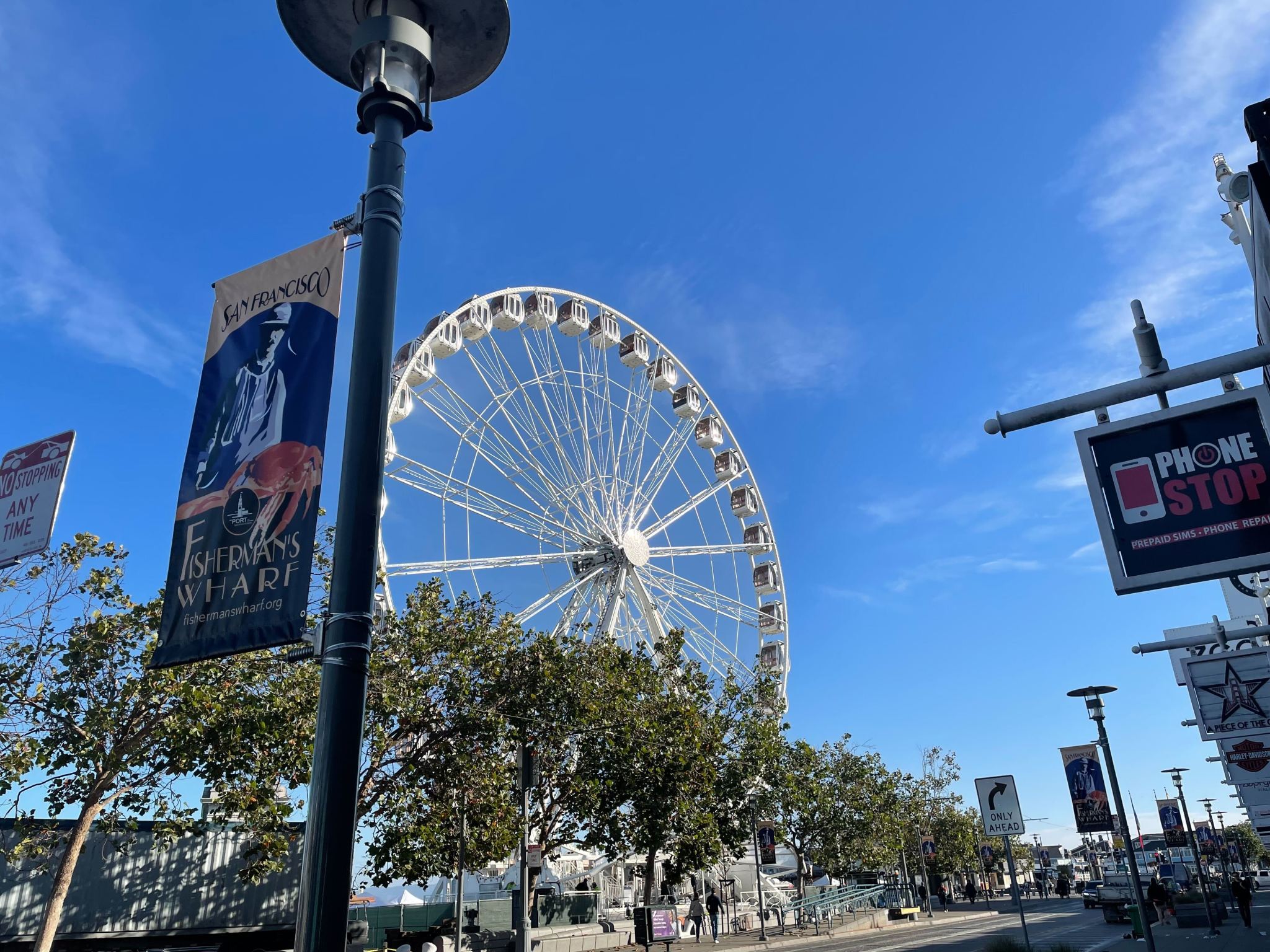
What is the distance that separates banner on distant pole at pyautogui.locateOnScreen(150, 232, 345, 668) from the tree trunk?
1300 centimetres

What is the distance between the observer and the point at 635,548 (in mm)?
36969

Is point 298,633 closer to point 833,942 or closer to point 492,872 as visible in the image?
point 833,942

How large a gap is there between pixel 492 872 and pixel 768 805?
47.7ft

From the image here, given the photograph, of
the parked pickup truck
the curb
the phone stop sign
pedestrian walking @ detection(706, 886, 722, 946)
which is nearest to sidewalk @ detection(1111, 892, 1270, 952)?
the parked pickup truck

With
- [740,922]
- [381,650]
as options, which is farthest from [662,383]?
[740,922]

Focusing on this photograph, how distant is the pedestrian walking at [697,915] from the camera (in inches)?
1469

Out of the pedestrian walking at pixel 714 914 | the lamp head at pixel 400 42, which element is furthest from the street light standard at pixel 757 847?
the lamp head at pixel 400 42

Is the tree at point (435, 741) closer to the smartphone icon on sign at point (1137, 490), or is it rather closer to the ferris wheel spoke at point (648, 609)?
the ferris wheel spoke at point (648, 609)

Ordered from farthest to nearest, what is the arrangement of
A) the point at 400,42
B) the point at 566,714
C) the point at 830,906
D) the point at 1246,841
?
the point at 1246,841 → the point at 830,906 → the point at 566,714 → the point at 400,42

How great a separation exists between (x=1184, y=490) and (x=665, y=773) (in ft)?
91.5

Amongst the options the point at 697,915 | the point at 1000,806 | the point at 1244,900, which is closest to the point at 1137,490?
the point at 1000,806

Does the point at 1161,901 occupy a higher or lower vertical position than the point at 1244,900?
lower

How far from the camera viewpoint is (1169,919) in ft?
128

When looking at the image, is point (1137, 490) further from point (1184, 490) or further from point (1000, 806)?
point (1000, 806)
